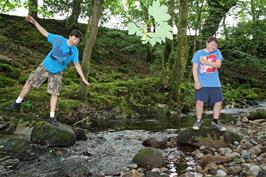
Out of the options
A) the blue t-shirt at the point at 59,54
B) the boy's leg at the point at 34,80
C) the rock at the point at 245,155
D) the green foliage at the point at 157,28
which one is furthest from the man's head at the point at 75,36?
the green foliage at the point at 157,28

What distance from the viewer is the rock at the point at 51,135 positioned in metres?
6.65

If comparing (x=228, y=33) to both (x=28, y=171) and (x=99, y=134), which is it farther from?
(x=28, y=171)

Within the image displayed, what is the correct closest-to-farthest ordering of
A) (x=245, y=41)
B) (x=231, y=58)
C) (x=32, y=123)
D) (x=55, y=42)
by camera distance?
(x=55, y=42) → (x=32, y=123) → (x=245, y=41) → (x=231, y=58)

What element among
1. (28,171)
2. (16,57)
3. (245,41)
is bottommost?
(28,171)

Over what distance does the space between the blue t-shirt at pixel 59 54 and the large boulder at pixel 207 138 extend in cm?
251

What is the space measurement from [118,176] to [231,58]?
1733 centimetres

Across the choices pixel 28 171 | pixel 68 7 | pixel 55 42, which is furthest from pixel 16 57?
pixel 28 171

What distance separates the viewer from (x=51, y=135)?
669cm

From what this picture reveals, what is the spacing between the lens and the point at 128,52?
21703 mm

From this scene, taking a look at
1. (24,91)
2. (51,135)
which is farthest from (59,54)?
(51,135)

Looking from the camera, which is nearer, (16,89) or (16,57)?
(16,89)

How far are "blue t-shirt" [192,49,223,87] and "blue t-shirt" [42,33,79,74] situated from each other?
207 cm

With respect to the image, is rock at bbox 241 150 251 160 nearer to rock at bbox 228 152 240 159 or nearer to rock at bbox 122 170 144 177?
rock at bbox 228 152 240 159

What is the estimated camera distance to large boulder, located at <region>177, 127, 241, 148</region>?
6.82m
